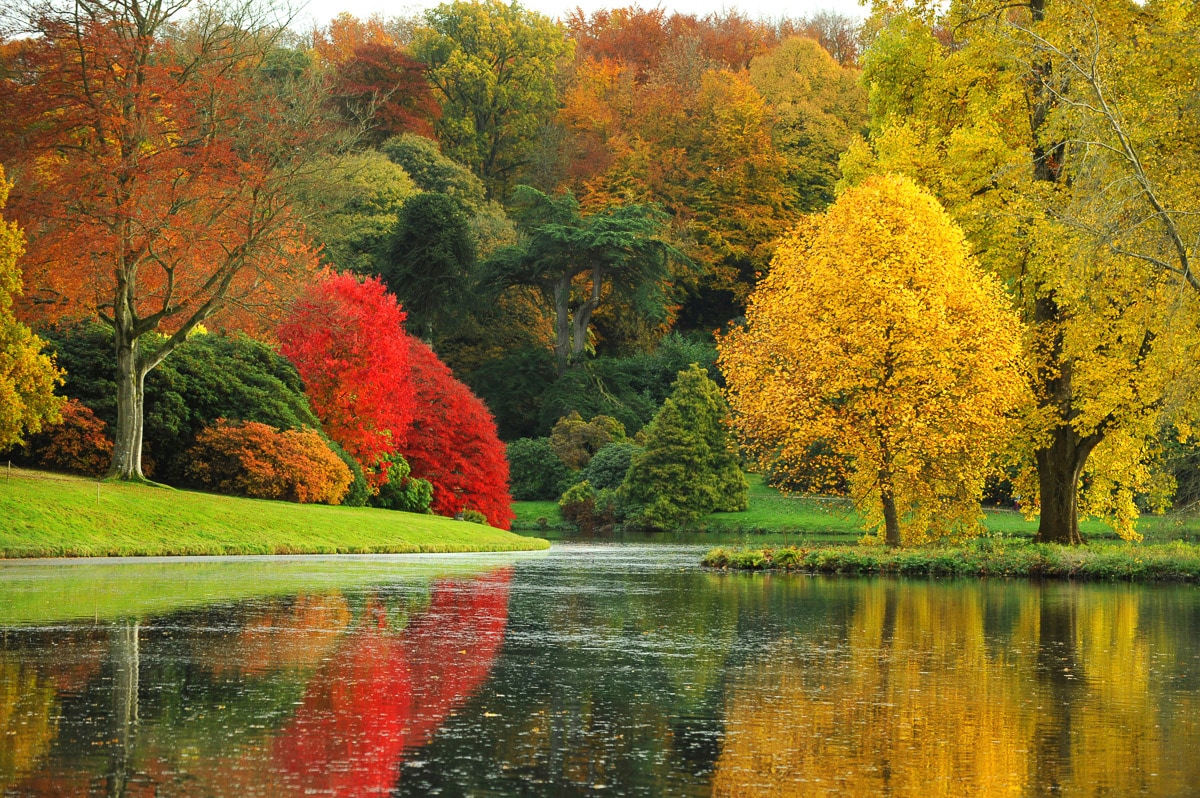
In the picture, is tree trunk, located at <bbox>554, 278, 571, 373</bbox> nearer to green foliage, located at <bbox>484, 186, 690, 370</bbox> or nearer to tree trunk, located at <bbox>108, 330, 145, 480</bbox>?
green foliage, located at <bbox>484, 186, 690, 370</bbox>

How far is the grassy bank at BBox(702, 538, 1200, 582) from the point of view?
80.1 feet

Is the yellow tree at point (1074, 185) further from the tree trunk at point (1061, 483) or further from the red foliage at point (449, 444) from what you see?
the red foliage at point (449, 444)

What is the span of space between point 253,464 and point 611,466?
85.2 feet

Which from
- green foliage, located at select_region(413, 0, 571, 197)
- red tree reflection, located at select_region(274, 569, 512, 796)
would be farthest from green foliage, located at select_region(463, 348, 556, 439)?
red tree reflection, located at select_region(274, 569, 512, 796)

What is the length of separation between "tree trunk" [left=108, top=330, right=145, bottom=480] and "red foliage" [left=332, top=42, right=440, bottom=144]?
4427 cm

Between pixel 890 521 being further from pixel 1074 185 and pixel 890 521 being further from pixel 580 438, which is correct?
pixel 580 438

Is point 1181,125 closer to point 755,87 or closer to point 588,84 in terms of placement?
point 755,87

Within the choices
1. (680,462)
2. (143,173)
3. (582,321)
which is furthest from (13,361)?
(582,321)

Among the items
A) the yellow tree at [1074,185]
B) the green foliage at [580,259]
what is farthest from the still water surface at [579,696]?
the green foliage at [580,259]

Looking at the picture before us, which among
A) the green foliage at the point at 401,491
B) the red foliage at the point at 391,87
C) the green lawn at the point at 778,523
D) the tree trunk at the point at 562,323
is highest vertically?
the red foliage at the point at 391,87

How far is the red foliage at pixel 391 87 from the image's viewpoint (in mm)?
72125

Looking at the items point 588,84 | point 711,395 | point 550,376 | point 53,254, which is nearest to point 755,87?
point 588,84

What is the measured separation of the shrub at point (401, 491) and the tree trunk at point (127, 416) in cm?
1088

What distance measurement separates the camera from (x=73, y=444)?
29453 mm
